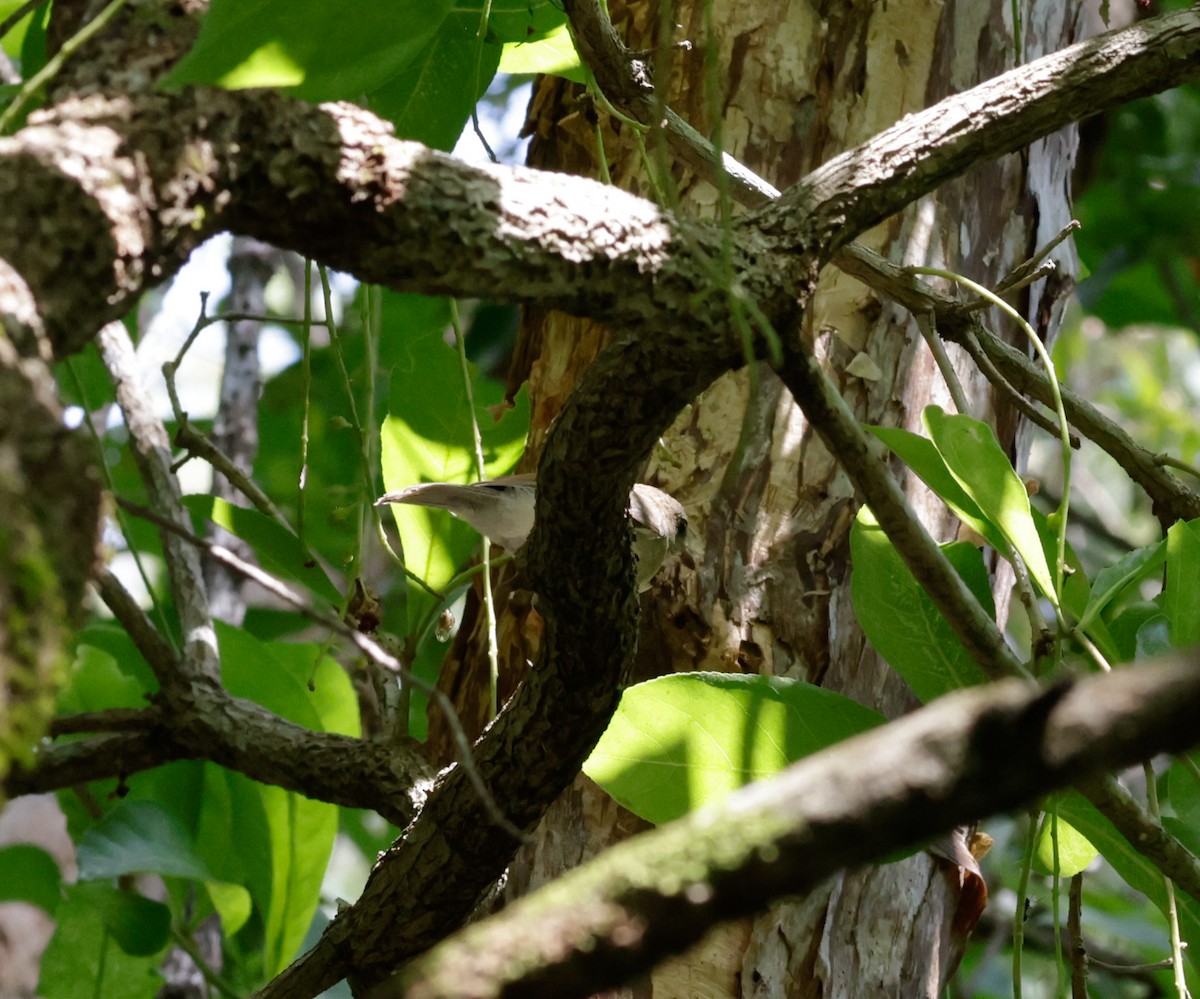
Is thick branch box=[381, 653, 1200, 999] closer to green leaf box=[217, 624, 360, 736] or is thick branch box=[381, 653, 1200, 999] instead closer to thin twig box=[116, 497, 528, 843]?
thin twig box=[116, 497, 528, 843]

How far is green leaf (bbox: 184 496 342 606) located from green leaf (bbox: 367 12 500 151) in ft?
1.77

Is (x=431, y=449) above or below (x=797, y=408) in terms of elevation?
below

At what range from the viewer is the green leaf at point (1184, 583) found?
3.37ft

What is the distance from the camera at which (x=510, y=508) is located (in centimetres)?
Answer: 137

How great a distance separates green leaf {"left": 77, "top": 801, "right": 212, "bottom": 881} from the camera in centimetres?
131

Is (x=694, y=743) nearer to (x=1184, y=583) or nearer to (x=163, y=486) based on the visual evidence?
(x=1184, y=583)

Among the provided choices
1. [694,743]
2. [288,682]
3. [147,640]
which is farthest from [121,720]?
[694,743]

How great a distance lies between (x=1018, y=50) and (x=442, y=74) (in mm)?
680

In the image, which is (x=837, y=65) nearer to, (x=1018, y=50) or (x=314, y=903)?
(x=1018, y=50)

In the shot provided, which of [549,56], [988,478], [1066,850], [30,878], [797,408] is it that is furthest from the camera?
[30,878]

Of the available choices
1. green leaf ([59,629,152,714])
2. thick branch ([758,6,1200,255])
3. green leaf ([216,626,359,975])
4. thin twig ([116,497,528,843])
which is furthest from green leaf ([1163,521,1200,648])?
green leaf ([59,629,152,714])

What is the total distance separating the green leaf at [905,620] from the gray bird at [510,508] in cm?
33

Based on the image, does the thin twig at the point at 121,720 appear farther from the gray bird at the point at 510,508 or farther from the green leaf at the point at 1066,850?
the green leaf at the point at 1066,850

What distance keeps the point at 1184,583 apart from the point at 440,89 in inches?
34.2
